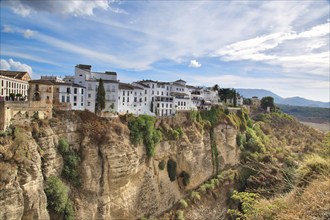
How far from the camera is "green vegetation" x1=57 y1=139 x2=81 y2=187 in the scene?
74.8 ft

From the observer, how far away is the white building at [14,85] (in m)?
22.5

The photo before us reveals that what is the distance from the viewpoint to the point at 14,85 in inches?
951

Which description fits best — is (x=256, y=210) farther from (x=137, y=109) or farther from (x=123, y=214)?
Answer: (x=137, y=109)

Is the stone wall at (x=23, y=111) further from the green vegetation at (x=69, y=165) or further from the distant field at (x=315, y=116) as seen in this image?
the distant field at (x=315, y=116)

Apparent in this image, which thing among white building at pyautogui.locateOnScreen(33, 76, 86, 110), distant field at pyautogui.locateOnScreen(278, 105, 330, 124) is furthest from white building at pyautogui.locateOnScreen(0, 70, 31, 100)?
distant field at pyautogui.locateOnScreen(278, 105, 330, 124)

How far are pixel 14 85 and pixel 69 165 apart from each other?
955 cm

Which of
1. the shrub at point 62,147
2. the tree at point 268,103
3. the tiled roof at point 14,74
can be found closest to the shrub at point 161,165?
the shrub at point 62,147

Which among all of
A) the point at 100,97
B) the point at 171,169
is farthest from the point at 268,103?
the point at 100,97

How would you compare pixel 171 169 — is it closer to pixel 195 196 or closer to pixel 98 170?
pixel 195 196

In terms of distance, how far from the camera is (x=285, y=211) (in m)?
5.98

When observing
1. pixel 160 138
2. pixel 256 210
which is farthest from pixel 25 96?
pixel 256 210

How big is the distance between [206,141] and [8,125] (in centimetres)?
2610

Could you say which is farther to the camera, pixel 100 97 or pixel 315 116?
pixel 315 116

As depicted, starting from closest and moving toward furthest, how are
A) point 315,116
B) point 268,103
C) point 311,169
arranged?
1. point 311,169
2. point 268,103
3. point 315,116
